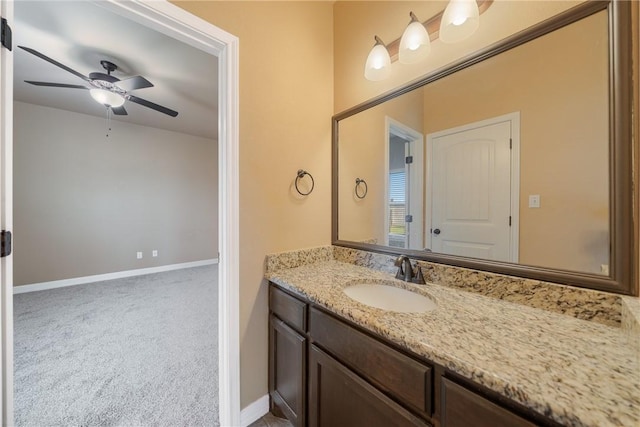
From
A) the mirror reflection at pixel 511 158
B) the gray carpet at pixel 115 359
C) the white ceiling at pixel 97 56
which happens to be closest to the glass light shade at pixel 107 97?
the white ceiling at pixel 97 56

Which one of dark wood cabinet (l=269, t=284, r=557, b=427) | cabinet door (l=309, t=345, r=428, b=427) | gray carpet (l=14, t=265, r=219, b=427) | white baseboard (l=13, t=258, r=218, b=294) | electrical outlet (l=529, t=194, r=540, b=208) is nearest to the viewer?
dark wood cabinet (l=269, t=284, r=557, b=427)

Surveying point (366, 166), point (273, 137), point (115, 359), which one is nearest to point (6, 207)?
point (273, 137)

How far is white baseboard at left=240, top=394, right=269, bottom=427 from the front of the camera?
133 cm

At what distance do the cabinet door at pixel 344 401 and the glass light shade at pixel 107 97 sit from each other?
3269 millimetres

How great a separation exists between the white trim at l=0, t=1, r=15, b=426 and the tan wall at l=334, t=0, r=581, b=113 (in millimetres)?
1557

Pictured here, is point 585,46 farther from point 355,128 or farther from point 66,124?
point 66,124

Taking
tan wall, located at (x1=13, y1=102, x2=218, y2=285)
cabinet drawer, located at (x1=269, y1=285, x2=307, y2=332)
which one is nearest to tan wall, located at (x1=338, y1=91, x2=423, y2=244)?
cabinet drawer, located at (x1=269, y1=285, x2=307, y2=332)

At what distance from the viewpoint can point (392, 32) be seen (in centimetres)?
141

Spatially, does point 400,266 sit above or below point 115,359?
above

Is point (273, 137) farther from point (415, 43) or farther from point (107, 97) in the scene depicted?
point (107, 97)

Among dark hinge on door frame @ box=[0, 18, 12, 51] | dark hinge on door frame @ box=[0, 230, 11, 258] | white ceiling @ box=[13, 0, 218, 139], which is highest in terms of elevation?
white ceiling @ box=[13, 0, 218, 139]

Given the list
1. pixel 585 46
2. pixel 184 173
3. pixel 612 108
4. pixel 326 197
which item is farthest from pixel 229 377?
pixel 184 173

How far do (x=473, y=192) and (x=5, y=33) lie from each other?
6.13ft

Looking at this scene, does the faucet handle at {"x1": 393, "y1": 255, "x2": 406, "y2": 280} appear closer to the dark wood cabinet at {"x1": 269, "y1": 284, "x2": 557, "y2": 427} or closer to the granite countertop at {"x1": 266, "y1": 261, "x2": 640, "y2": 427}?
the granite countertop at {"x1": 266, "y1": 261, "x2": 640, "y2": 427}
